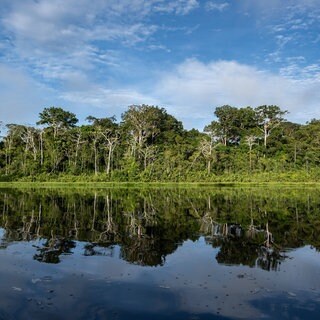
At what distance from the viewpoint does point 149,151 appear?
55656 millimetres

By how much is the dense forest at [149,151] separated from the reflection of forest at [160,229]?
29275 mm

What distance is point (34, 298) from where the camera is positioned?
297 inches

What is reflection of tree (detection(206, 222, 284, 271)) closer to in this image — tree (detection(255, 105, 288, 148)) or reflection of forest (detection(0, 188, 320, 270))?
reflection of forest (detection(0, 188, 320, 270))

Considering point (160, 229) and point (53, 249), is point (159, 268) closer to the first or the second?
point (53, 249)

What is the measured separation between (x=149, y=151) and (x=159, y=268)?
46.0 m

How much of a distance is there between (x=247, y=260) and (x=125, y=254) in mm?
3582

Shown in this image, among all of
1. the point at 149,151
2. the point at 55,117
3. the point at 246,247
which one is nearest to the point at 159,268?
the point at 246,247

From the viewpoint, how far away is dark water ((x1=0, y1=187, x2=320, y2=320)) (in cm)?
712

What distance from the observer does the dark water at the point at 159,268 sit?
280 inches

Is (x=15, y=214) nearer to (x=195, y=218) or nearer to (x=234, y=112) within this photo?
(x=195, y=218)

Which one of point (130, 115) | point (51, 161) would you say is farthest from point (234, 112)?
point (51, 161)

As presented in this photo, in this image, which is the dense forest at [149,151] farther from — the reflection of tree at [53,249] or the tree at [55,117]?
the reflection of tree at [53,249]

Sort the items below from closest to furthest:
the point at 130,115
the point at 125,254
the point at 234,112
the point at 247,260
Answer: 1. the point at 247,260
2. the point at 125,254
3. the point at 130,115
4. the point at 234,112

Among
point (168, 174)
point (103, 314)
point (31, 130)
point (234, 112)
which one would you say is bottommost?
point (103, 314)
